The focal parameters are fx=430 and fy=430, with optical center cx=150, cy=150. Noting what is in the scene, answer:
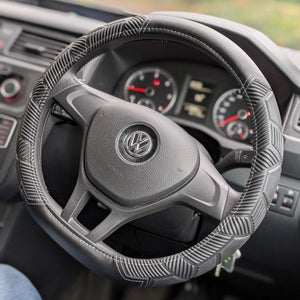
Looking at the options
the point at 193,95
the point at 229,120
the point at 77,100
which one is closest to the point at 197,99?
the point at 193,95

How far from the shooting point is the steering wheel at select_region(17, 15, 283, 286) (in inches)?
31.9

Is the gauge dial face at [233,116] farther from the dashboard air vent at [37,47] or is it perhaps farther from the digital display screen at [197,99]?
the dashboard air vent at [37,47]

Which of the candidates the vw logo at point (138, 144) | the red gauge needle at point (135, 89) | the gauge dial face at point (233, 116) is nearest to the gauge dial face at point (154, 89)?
the red gauge needle at point (135, 89)

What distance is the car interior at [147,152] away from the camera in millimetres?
834

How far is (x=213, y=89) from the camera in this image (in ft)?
4.21

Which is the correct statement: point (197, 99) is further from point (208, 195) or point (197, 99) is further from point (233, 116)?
point (208, 195)

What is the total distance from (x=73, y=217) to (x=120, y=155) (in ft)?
0.54

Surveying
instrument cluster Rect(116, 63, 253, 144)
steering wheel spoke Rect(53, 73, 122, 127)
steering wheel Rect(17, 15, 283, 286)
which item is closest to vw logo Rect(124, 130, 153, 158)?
steering wheel Rect(17, 15, 283, 286)

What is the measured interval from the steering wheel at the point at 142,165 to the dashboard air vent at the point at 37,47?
397mm

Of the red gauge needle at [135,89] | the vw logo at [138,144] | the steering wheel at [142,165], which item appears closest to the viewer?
the steering wheel at [142,165]

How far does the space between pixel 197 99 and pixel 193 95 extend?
0.02 metres

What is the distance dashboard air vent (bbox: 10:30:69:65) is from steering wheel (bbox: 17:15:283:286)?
397mm

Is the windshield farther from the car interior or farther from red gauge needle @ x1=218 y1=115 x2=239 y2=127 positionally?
red gauge needle @ x1=218 y1=115 x2=239 y2=127

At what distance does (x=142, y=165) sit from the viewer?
2.95 feet
